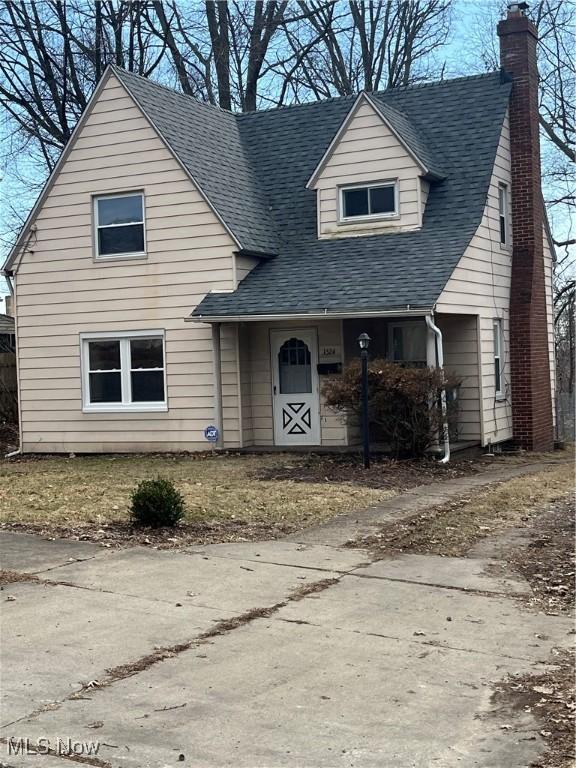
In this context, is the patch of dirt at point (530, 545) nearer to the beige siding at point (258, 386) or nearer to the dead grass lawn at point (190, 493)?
the dead grass lawn at point (190, 493)

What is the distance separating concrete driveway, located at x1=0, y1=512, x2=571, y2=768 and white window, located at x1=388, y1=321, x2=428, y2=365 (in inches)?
354

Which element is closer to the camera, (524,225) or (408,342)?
(408,342)

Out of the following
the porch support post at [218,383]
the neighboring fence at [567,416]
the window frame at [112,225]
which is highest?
the window frame at [112,225]

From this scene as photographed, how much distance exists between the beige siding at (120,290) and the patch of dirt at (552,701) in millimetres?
12108

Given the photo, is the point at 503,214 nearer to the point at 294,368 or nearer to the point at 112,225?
the point at 294,368

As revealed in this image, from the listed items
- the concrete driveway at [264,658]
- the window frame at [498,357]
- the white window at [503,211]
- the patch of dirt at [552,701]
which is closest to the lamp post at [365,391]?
the window frame at [498,357]

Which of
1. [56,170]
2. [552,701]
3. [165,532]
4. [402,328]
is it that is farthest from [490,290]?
[552,701]

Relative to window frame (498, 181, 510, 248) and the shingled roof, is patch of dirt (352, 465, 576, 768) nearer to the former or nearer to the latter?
the shingled roof

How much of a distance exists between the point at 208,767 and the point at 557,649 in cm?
278

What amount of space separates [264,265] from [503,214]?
4.96 meters

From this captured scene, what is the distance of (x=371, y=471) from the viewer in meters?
14.4

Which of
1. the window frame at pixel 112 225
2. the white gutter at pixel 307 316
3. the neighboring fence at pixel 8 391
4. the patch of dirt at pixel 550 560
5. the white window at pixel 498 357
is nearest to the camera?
the patch of dirt at pixel 550 560

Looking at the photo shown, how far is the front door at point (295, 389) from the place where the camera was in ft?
57.9

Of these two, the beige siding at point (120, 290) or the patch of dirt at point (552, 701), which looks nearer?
the patch of dirt at point (552, 701)
